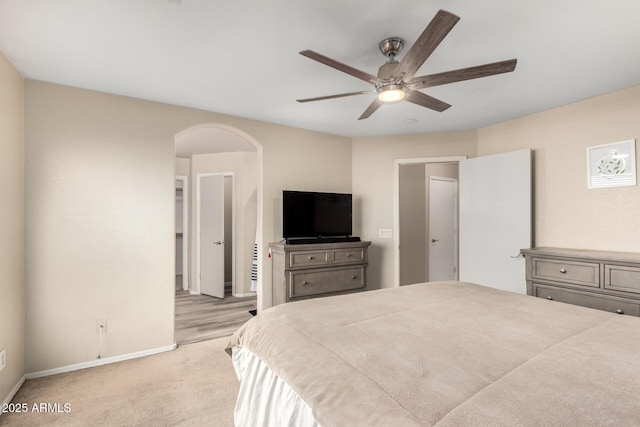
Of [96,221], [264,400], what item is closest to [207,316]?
[96,221]

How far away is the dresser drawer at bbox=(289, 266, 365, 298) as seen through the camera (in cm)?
348

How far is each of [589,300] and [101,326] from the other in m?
4.08

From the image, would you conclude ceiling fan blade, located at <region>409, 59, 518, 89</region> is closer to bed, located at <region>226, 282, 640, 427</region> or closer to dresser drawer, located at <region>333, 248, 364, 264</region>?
bed, located at <region>226, 282, 640, 427</region>

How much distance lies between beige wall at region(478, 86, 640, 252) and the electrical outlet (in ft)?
14.0

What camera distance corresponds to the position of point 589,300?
8.35 ft

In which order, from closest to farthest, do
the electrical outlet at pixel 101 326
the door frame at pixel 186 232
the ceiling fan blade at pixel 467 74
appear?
1. the ceiling fan blade at pixel 467 74
2. the electrical outlet at pixel 101 326
3. the door frame at pixel 186 232

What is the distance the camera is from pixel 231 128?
3.51 m

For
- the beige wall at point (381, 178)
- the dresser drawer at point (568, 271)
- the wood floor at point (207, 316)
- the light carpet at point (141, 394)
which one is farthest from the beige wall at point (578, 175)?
the wood floor at point (207, 316)

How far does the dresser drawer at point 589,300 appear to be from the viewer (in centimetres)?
234

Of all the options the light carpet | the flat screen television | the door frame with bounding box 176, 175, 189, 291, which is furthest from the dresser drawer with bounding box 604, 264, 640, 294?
the door frame with bounding box 176, 175, 189, 291

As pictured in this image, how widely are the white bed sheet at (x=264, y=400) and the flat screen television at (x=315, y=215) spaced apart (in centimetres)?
199

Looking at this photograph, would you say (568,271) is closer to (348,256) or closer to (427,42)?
(348,256)

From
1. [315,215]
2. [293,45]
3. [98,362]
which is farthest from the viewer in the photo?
[315,215]

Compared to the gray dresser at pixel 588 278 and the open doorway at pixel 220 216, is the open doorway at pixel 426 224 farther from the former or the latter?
the open doorway at pixel 220 216
